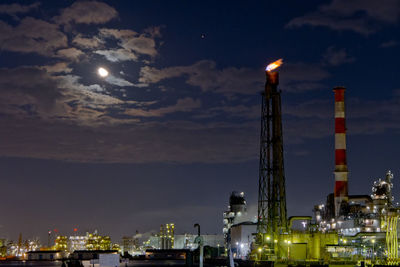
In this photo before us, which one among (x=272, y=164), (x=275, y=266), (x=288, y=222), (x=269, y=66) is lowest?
(x=275, y=266)

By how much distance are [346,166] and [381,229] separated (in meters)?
14.4

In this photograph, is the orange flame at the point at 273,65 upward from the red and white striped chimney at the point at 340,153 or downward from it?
upward

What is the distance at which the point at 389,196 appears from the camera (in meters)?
92.7

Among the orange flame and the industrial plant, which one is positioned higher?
the orange flame

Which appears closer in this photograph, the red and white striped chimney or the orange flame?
the orange flame

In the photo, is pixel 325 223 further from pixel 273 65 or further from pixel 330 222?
pixel 273 65

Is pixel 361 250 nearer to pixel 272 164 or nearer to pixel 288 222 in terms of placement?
pixel 288 222

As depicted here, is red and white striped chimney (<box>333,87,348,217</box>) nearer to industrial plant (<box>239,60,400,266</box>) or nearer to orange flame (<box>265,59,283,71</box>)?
industrial plant (<box>239,60,400,266</box>)

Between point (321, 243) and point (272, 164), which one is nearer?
point (321, 243)

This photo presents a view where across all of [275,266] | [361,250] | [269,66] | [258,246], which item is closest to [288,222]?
[258,246]

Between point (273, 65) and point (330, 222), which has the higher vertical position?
point (273, 65)

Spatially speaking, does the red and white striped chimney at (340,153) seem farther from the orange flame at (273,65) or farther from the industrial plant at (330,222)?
the orange flame at (273,65)

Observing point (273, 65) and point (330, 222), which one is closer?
point (273, 65)

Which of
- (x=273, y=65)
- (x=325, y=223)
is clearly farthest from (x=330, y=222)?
(x=273, y=65)
